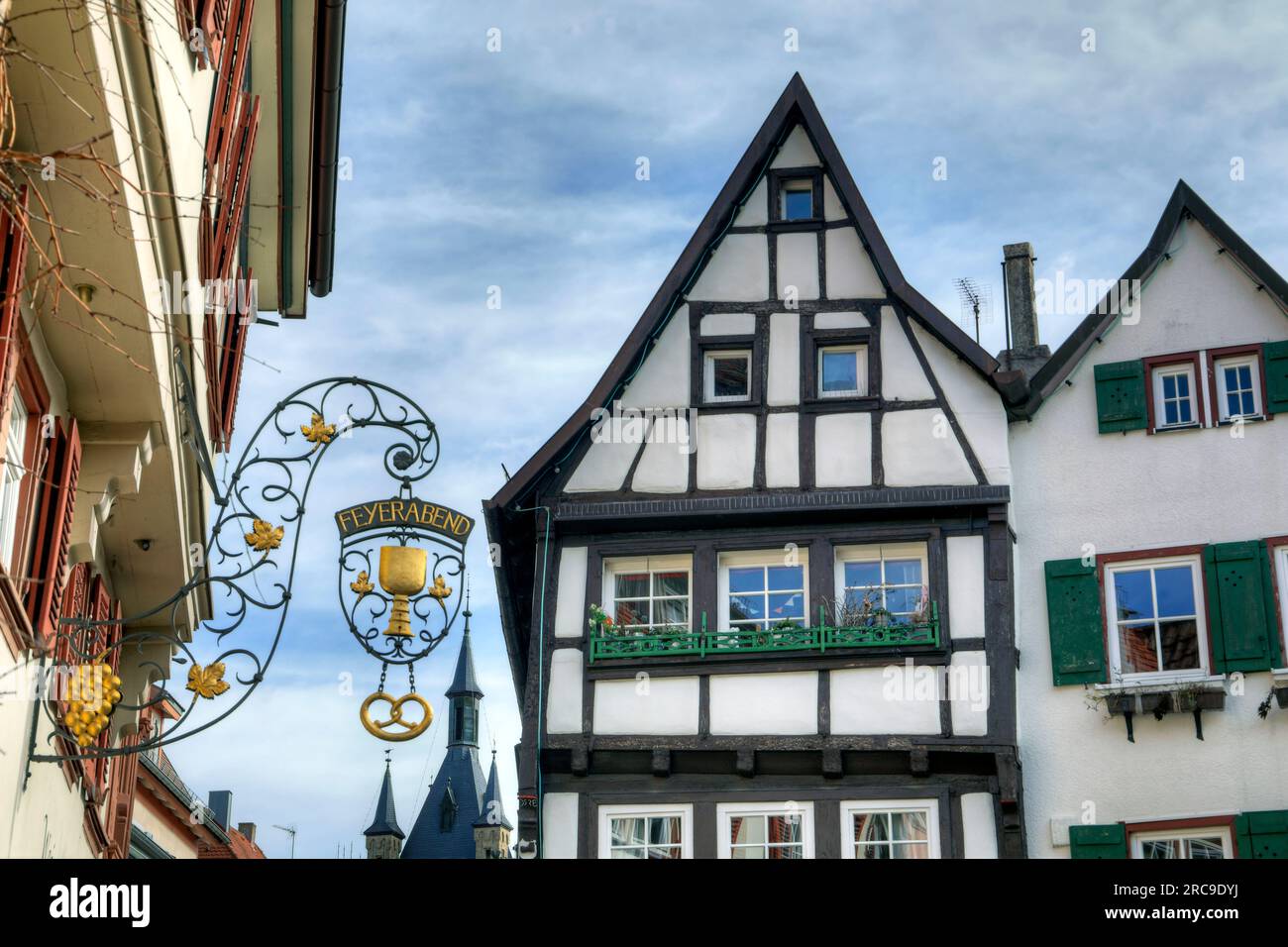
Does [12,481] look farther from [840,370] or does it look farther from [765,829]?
[840,370]

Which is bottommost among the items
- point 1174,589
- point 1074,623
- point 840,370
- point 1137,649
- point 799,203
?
point 1137,649

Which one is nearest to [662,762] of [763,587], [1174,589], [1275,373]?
[763,587]

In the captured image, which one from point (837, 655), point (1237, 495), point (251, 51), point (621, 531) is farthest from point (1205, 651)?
point (251, 51)

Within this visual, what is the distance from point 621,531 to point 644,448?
0.84 metres

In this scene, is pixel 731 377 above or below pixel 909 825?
above

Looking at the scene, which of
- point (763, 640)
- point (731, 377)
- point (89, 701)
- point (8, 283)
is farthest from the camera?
point (731, 377)

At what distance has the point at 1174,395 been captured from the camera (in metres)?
18.3

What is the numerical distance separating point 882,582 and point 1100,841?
2.97m

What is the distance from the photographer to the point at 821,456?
18016mm

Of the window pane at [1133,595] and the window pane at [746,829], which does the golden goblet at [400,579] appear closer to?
the window pane at [746,829]

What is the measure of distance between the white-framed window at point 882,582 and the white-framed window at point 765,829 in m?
1.74

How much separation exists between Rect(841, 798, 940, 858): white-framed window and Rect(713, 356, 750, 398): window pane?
4181 millimetres

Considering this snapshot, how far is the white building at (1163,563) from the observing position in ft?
54.6
